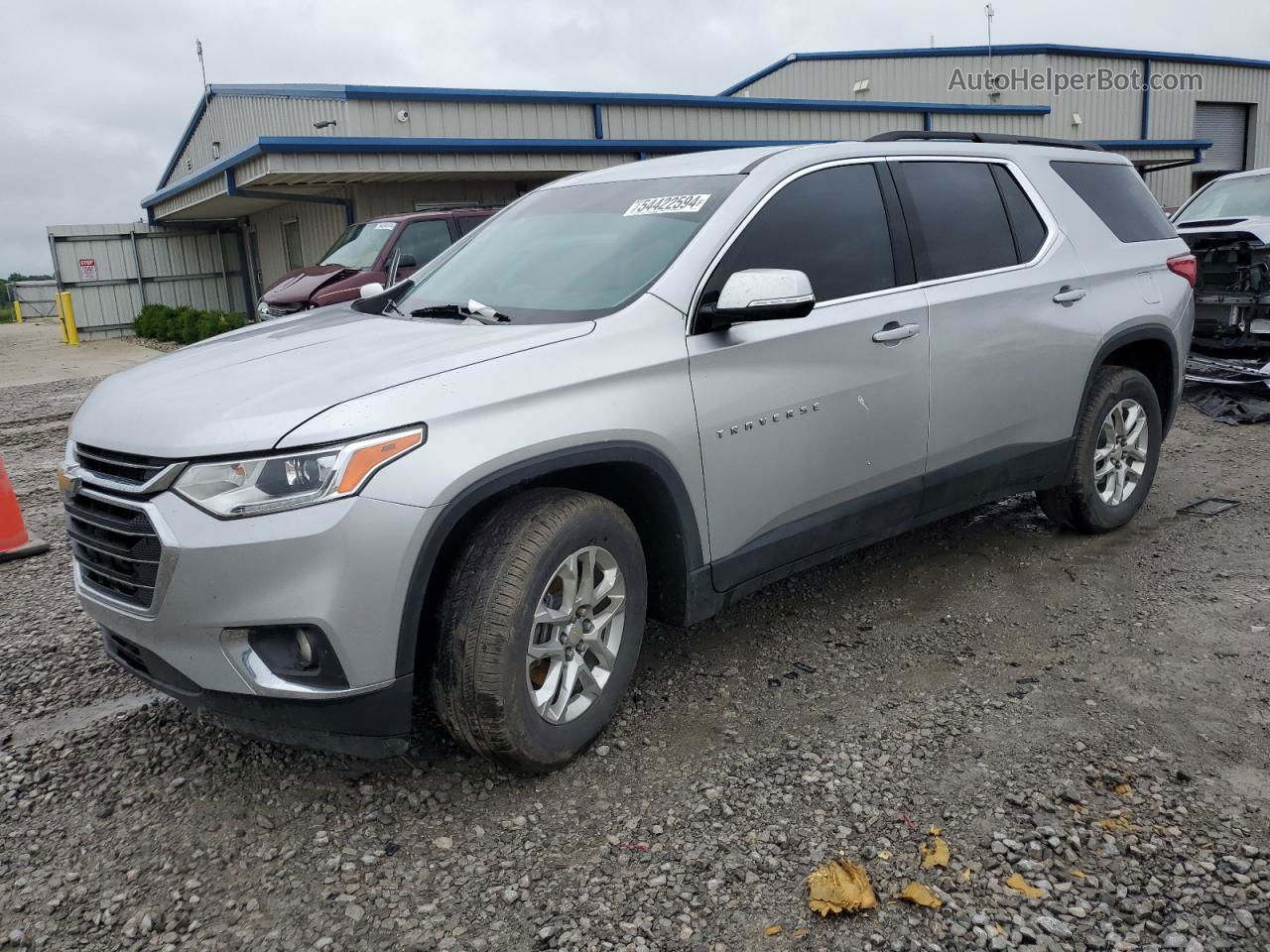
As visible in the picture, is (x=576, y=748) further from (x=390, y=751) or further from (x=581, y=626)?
(x=390, y=751)

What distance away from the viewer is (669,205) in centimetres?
370

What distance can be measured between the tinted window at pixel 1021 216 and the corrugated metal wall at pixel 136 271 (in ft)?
79.3

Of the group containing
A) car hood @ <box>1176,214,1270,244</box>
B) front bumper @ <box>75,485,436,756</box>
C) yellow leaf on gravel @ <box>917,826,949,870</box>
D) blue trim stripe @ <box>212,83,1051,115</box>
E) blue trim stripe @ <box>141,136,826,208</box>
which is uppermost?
blue trim stripe @ <box>212,83,1051,115</box>

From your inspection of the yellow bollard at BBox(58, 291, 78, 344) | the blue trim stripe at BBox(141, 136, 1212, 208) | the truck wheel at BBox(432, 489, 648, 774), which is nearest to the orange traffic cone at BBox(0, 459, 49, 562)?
the truck wheel at BBox(432, 489, 648, 774)

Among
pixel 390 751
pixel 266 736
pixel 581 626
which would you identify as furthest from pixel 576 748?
pixel 266 736

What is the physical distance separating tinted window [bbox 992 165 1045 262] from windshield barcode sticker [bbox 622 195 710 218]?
1651mm

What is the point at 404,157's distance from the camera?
50.1 feet

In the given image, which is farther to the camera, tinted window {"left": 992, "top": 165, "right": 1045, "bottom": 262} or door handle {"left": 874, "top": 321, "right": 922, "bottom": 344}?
tinted window {"left": 992, "top": 165, "right": 1045, "bottom": 262}

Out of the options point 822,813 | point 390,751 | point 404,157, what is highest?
point 404,157

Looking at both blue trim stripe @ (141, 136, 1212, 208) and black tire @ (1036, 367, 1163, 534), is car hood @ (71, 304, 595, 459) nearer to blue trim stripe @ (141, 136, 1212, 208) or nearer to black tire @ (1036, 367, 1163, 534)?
black tire @ (1036, 367, 1163, 534)

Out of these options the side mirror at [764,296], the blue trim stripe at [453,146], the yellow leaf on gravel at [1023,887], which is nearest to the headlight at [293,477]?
the side mirror at [764,296]

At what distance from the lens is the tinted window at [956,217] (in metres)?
4.12

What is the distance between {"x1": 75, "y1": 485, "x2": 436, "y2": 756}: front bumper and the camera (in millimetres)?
2564

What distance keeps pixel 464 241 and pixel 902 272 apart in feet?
6.01
